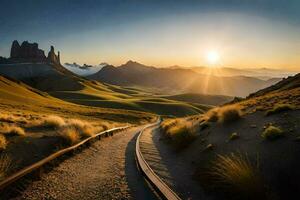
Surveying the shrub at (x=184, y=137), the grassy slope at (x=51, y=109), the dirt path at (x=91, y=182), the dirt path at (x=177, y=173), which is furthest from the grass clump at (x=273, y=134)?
the grassy slope at (x=51, y=109)

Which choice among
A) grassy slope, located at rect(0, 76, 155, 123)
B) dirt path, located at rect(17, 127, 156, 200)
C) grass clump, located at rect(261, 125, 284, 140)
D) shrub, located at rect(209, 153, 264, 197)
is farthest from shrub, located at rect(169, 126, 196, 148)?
grassy slope, located at rect(0, 76, 155, 123)

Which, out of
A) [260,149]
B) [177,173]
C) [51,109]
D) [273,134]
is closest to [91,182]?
[177,173]

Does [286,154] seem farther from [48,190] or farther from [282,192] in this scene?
[48,190]

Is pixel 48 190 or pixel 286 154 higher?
pixel 286 154

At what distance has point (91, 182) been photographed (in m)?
8.25

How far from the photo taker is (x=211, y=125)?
1517 centimetres

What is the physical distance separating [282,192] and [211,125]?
28.3ft

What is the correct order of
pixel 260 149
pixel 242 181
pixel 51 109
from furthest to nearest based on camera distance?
pixel 51 109 < pixel 260 149 < pixel 242 181

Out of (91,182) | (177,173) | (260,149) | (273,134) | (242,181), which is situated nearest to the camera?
(242,181)

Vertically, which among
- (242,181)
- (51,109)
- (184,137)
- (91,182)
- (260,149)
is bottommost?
(51,109)

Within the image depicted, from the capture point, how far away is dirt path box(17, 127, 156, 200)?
23.1 ft

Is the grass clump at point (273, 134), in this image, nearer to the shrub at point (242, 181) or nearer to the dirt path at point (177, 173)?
the shrub at point (242, 181)

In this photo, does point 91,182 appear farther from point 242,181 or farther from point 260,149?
point 260,149

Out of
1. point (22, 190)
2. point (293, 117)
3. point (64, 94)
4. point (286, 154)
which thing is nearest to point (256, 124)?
point (293, 117)
